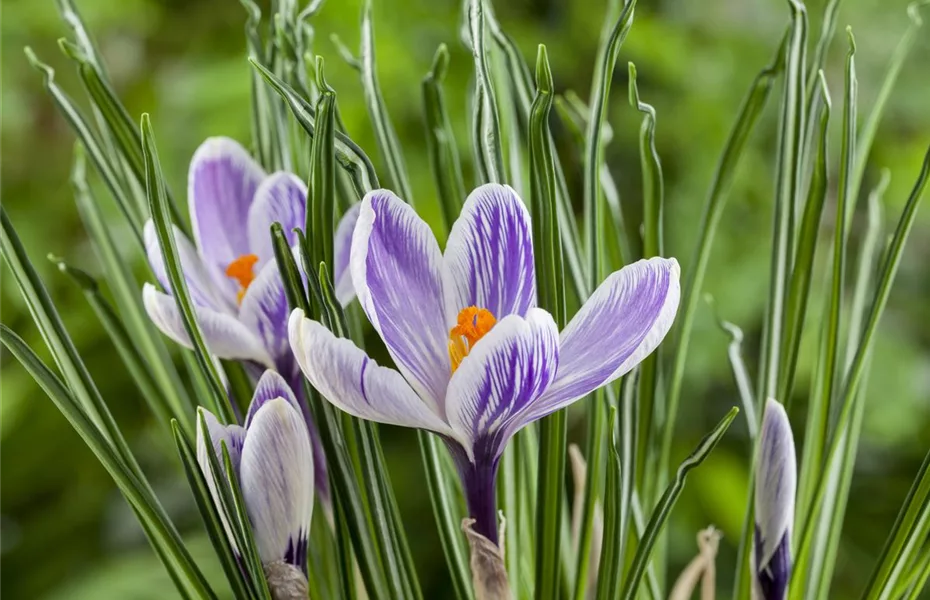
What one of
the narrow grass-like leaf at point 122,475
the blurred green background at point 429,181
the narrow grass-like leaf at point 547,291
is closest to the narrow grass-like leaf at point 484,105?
the narrow grass-like leaf at point 547,291

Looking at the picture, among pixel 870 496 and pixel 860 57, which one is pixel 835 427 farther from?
pixel 860 57

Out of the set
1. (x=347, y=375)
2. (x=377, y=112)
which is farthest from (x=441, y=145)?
(x=347, y=375)

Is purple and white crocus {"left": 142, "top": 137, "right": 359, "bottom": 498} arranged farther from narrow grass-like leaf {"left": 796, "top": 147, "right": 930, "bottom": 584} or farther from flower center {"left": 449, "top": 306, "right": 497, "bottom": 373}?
narrow grass-like leaf {"left": 796, "top": 147, "right": 930, "bottom": 584}

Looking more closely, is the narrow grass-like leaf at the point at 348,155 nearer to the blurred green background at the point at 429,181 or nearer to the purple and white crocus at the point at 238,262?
the purple and white crocus at the point at 238,262

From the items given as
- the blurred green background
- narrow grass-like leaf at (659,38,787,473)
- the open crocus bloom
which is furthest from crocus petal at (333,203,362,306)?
the blurred green background

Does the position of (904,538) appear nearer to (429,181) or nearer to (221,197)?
(221,197)
